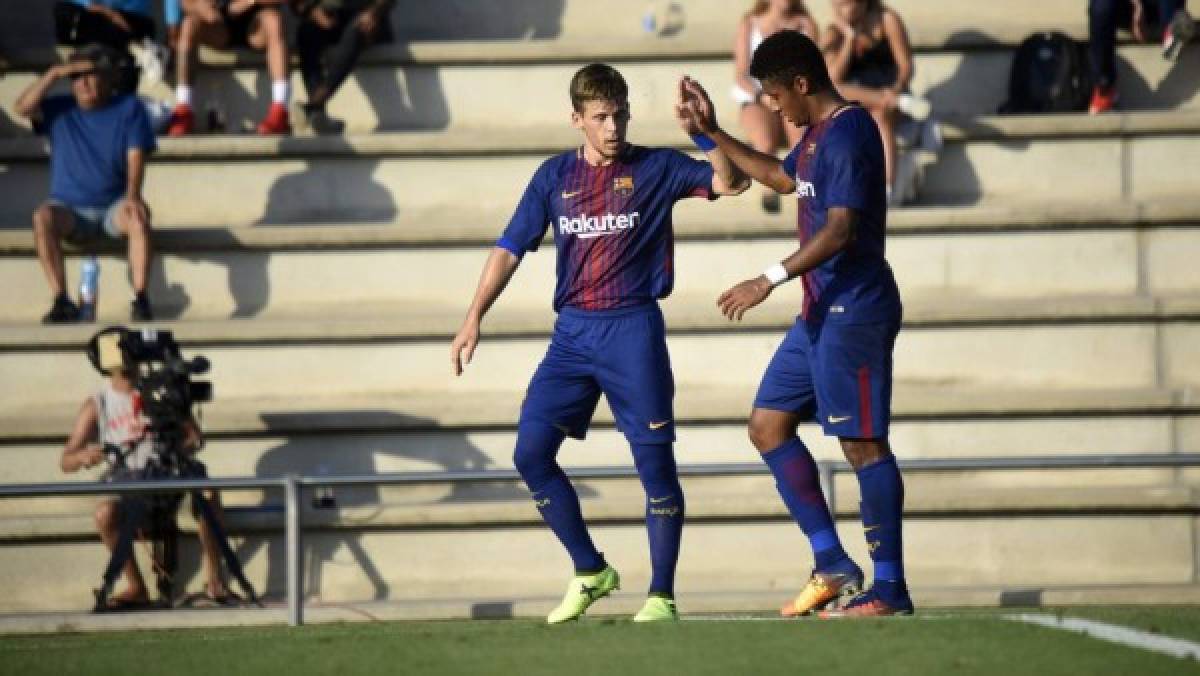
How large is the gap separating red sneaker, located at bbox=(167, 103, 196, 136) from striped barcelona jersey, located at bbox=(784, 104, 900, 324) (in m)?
6.96

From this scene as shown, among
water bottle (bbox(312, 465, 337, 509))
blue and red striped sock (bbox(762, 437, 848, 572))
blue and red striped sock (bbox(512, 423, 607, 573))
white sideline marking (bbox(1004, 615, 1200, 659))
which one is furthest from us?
water bottle (bbox(312, 465, 337, 509))

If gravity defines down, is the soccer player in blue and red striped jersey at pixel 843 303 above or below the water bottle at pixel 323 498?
above

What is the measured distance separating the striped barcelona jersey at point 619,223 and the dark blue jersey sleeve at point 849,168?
0.78 m

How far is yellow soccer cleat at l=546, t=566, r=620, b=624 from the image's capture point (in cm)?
984

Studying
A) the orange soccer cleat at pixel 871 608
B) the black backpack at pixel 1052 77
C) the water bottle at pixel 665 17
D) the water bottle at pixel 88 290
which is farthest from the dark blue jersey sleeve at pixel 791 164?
the water bottle at pixel 665 17

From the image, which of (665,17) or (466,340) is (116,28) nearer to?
(665,17)

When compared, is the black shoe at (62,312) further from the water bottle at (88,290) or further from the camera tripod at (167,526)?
the camera tripod at (167,526)

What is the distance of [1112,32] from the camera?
1500 cm

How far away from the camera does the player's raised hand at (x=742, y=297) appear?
8.67 meters

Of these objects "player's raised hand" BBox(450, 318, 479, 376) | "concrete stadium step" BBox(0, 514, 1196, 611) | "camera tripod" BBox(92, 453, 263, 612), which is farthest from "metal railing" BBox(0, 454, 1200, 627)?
"player's raised hand" BBox(450, 318, 479, 376)

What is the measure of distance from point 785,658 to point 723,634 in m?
0.68

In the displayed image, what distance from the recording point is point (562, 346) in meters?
9.83

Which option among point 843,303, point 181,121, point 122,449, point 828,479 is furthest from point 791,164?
point 181,121

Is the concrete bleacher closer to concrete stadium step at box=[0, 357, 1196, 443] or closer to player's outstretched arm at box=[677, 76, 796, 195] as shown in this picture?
concrete stadium step at box=[0, 357, 1196, 443]
